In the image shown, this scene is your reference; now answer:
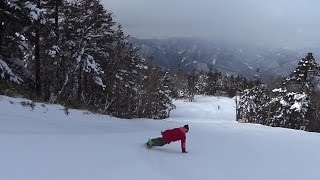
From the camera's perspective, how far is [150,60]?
6281 cm

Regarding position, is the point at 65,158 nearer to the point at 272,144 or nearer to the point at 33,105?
the point at 33,105

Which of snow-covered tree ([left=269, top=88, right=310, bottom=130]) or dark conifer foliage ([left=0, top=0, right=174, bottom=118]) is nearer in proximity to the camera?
dark conifer foliage ([left=0, top=0, right=174, bottom=118])

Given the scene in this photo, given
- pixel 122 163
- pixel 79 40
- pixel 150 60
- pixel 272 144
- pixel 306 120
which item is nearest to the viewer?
pixel 122 163

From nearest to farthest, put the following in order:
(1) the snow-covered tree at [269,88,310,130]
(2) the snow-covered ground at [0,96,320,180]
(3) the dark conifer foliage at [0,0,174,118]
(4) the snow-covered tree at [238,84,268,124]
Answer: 1. (2) the snow-covered ground at [0,96,320,180]
2. (3) the dark conifer foliage at [0,0,174,118]
3. (1) the snow-covered tree at [269,88,310,130]
4. (4) the snow-covered tree at [238,84,268,124]

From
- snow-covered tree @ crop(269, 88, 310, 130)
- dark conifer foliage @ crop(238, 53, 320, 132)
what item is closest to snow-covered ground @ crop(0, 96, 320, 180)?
snow-covered tree @ crop(269, 88, 310, 130)

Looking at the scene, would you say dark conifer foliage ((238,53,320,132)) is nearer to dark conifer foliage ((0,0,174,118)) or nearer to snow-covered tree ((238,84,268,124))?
snow-covered tree ((238,84,268,124))

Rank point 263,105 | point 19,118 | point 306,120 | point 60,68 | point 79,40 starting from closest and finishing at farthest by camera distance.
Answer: point 19,118 → point 79,40 → point 60,68 → point 306,120 → point 263,105

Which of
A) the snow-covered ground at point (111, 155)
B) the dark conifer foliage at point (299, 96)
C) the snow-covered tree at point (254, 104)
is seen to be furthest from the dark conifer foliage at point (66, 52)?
the snow-covered tree at point (254, 104)

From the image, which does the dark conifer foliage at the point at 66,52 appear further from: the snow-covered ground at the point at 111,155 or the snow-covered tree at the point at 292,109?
the snow-covered tree at the point at 292,109

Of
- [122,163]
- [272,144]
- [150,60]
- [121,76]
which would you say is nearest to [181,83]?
[150,60]

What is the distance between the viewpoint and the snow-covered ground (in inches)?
339

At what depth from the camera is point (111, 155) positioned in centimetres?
1091

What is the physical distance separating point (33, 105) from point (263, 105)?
68098 millimetres

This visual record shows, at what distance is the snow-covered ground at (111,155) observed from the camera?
28.3 feet
